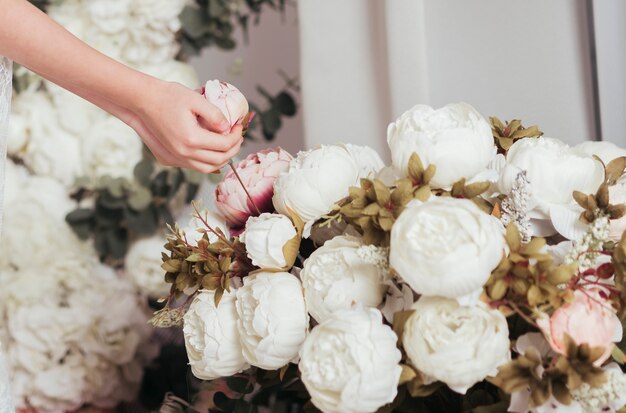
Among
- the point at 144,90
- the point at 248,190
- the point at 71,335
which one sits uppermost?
the point at 144,90

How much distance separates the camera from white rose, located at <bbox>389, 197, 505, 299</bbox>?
54 centimetres

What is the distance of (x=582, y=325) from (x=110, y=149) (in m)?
1.03

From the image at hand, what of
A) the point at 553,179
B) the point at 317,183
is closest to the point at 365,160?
the point at 317,183

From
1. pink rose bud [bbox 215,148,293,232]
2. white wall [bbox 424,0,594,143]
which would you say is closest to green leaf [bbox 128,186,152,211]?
white wall [bbox 424,0,594,143]

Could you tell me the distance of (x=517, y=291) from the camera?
57 centimetres

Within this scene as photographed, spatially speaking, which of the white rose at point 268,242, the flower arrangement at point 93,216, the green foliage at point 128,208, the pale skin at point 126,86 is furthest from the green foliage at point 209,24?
the white rose at point 268,242

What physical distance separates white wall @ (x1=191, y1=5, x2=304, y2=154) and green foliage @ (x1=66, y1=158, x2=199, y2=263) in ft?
0.91

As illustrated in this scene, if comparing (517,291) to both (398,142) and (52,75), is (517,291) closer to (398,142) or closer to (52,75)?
(398,142)

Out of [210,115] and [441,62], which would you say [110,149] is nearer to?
[441,62]

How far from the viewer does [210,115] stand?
0.69 m

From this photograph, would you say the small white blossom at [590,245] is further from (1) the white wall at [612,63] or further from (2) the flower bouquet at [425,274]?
(1) the white wall at [612,63]

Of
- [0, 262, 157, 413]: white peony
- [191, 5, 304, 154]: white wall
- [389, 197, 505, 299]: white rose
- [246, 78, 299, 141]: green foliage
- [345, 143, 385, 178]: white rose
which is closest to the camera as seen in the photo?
[389, 197, 505, 299]: white rose

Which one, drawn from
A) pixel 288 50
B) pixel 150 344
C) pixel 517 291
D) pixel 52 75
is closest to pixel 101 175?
pixel 150 344

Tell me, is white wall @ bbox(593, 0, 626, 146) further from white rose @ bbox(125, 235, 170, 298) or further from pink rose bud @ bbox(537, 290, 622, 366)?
white rose @ bbox(125, 235, 170, 298)
